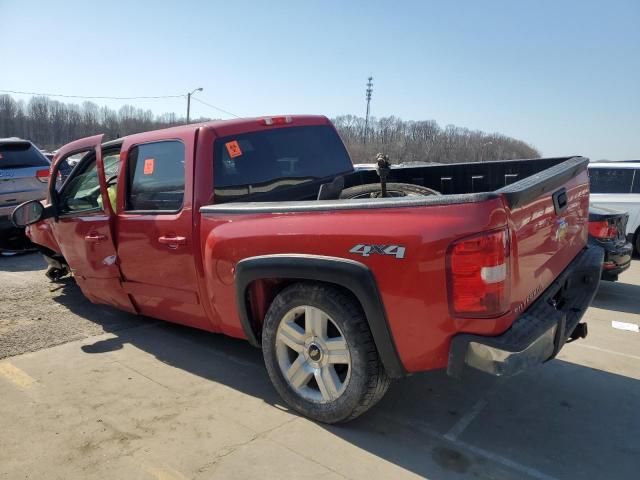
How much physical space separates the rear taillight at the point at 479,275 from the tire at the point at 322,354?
60 cm

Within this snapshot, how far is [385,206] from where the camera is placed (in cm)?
260

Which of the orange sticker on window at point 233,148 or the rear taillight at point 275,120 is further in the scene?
the rear taillight at point 275,120

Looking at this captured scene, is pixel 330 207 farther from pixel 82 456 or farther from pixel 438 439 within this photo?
pixel 82 456

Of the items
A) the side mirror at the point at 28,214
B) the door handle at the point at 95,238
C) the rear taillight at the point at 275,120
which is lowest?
the door handle at the point at 95,238

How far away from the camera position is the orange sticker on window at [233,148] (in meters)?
3.72

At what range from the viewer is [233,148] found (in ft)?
12.3

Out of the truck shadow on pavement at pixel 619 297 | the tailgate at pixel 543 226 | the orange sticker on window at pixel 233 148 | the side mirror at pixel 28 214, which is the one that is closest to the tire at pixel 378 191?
the orange sticker on window at pixel 233 148

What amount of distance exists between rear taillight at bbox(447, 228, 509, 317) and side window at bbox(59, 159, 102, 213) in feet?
11.3

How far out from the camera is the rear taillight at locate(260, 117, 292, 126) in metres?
4.03

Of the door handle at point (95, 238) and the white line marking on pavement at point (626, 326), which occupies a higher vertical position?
the door handle at point (95, 238)

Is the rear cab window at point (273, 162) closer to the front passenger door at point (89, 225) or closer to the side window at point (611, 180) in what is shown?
the front passenger door at point (89, 225)

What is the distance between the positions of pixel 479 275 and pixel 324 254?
0.83 metres

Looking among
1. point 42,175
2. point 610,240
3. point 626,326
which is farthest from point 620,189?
point 42,175

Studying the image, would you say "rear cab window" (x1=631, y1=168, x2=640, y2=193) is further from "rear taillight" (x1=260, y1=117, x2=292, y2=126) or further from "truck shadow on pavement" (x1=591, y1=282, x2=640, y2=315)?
"rear taillight" (x1=260, y1=117, x2=292, y2=126)
